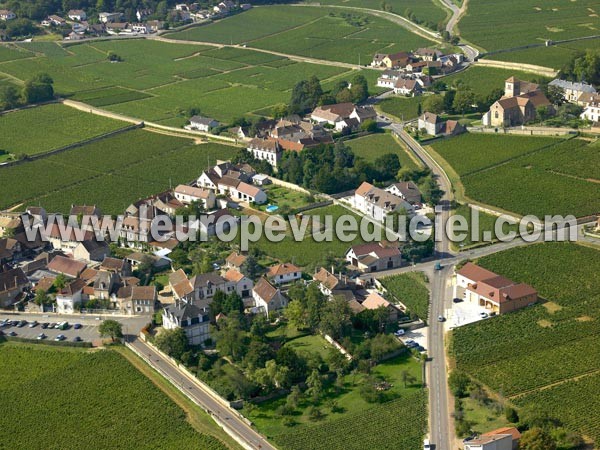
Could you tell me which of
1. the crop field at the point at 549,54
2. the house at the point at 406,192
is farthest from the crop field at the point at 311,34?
the house at the point at 406,192

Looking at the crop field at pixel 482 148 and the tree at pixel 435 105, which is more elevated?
the tree at pixel 435 105

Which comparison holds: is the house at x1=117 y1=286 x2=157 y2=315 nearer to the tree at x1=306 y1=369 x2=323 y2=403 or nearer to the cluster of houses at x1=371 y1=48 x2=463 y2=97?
the tree at x1=306 y1=369 x2=323 y2=403

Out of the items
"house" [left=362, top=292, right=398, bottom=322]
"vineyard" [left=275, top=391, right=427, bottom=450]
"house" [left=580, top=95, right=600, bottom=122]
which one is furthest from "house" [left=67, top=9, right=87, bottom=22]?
"vineyard" [left=275, top=391, right=427, bottom=450]

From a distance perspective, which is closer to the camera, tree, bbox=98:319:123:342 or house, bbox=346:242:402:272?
tree, bbox=98:319:123:342

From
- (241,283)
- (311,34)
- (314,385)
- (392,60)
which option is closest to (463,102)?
(392,60)

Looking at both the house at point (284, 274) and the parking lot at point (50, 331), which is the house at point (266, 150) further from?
the parking lot at point (50, 331)

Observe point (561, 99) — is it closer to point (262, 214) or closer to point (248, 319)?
point (262, 214)
